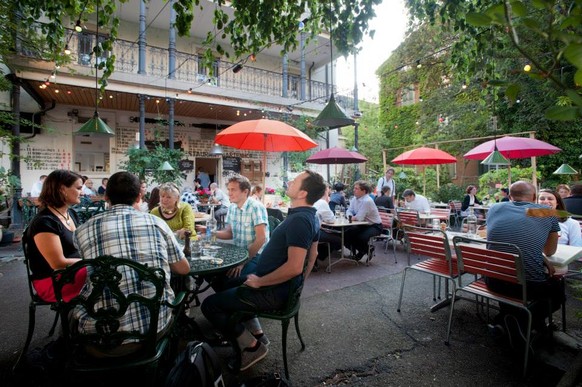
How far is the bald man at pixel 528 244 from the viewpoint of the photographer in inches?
105

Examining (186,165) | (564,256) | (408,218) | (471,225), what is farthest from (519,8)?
(186,165)

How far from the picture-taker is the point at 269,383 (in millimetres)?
1946

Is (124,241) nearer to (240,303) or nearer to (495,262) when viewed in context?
(240,303)

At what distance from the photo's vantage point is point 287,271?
221cm

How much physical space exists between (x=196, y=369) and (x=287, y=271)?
799 millimetres

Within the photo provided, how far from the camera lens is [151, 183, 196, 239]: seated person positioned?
3.59 m

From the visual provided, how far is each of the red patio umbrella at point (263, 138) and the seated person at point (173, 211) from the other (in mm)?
1626

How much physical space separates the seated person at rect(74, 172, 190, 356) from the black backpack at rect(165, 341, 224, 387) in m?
0.26

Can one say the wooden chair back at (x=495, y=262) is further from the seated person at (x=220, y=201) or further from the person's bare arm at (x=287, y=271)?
the seated person at (x=220, y=201)

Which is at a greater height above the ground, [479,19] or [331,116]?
[331,116]

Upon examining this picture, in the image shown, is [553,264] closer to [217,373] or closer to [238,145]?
[217,373]

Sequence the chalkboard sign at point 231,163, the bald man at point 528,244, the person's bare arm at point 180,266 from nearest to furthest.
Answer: the person's bare arm at point 180,266, the bald man at point 528,244, the chalkboard sign at point 231,163

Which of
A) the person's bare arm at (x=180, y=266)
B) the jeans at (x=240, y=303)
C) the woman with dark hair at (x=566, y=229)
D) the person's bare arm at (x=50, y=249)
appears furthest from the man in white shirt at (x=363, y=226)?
the person's bare arm at (x=50, y=249)

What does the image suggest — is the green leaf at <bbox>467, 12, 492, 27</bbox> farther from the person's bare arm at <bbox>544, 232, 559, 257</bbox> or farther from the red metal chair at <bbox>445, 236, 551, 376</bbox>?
the person's bare arm at <bbox>544, 232, 559, 257</bbox>
